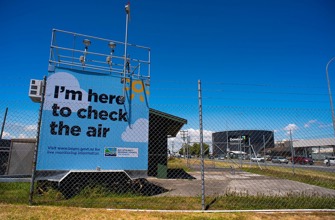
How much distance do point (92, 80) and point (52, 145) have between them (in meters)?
2.47

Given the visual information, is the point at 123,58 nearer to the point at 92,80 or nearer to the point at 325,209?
the point at 92,80

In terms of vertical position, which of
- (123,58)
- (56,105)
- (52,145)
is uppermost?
(123,58)

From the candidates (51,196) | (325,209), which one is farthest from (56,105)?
(325,209)

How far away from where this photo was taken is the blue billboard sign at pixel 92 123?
24.2 feet

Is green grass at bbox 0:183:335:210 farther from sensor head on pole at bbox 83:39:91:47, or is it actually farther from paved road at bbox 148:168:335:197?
sensor head on pole at bbox 83:39:91:47

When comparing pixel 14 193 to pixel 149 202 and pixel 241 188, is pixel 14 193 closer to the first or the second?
pixel 149 202

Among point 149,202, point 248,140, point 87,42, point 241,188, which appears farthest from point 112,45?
point 248,140

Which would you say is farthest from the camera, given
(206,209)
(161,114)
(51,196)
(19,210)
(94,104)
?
(161,114)

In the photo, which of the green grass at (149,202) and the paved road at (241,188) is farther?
the paved road at (241,188)

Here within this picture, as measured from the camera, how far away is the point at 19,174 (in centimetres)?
991

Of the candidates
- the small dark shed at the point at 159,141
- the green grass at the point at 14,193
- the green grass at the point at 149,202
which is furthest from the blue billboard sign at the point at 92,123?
the small dark shed at the point at 159,141

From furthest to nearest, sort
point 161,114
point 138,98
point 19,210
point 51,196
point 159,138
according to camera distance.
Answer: point 159,138
point 161,114
point 138,98
point 51,196
point 19,210

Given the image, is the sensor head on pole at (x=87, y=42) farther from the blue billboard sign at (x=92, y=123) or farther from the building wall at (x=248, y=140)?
the building wall at (x=248, y=140)

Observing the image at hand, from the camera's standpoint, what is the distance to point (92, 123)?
7805mm
